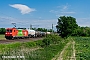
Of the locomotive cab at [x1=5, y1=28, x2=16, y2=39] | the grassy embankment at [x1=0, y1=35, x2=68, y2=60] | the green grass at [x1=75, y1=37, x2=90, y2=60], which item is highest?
the locomotive cab at [x1=5, y1=28, x2=16, y2=39]

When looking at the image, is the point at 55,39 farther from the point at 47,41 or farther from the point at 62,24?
the point at 62,24

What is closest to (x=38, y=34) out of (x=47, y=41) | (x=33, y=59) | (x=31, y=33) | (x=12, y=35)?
(x=31, y=33)

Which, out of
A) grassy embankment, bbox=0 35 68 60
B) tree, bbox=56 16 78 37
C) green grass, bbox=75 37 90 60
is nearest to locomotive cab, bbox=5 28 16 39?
grassy embankment, bbox=0 35 68 60

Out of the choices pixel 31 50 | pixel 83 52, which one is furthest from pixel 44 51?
pixel 83 52

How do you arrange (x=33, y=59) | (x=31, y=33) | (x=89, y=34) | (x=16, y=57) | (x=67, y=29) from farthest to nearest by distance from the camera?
1. (x=89, y=34)
2. (x=31, y=33)
3. (x=67, y=29)
4. (x=33, y=59)
5. (x=16, y=57)

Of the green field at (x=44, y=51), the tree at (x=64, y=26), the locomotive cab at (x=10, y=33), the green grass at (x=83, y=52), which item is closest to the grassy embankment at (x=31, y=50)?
the green field at (x=44, y=51)

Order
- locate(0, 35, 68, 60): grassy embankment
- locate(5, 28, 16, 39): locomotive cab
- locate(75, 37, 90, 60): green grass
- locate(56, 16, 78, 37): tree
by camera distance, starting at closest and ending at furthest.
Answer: locate(0, 35, 68, 60): grassy embankment < locate(75, 37, 90, 60): green grass < locate(5, 28, 16, 39): locomotive cab < locate(56, 16, 78, 37): tree

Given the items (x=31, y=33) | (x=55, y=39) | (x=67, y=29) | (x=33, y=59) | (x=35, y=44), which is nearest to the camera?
(x=33, y=59)

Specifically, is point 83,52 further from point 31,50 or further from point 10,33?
point 10,33

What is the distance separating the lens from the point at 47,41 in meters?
44.1

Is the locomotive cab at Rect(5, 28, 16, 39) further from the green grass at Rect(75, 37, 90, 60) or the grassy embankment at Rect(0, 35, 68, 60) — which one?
the green grass at Rect(75, 37, 90, 60)

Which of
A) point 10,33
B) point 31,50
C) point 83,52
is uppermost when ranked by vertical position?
point 10,33

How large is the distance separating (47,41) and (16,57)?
28.0 metres

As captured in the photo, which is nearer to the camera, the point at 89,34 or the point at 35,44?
the point at 35,44
